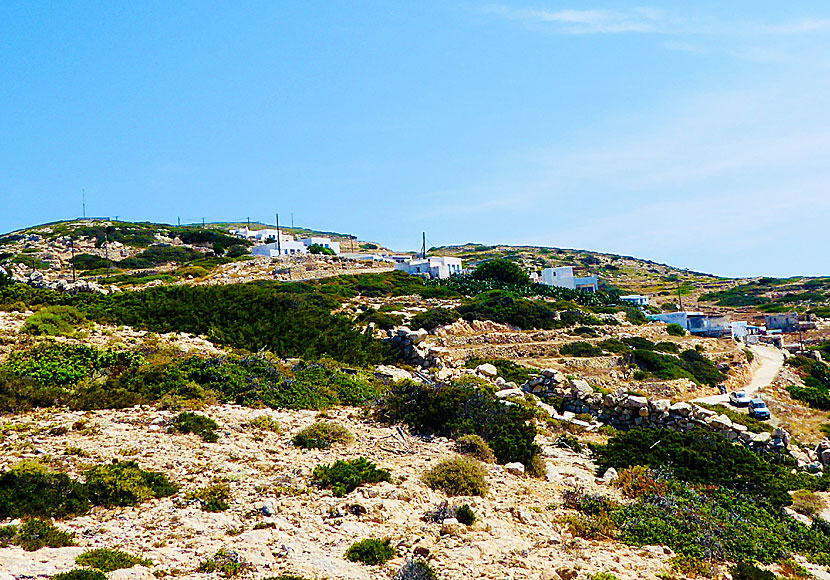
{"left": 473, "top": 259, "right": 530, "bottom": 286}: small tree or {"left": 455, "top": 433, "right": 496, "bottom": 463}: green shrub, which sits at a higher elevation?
{"left": 473, "top": 259, "right": 530, "bottom": 286}: small tree

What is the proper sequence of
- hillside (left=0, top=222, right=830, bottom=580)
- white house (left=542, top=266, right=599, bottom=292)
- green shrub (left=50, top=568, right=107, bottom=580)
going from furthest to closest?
white house (left=542, top=266, right=599, bottom=292)
hillside (left=0, top=222, right=830, bottom=580)
green shrub (left=50, top=568, right=107, bottom=580)

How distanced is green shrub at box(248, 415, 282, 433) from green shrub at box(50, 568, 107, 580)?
6.20 m

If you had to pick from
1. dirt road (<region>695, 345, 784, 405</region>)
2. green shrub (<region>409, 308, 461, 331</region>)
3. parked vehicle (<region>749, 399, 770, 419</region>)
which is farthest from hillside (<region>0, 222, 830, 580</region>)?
green shrub (<region>409, 308, 461, 331</region>)

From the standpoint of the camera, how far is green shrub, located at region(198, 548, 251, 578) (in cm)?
640

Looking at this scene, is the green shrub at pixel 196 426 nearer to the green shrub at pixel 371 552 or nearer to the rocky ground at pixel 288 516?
the rocky ground at pixel 288 516

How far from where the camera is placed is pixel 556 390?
1881 cm

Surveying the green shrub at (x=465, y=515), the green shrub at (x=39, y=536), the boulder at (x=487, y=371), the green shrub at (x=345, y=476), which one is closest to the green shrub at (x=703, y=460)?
the green shrub at (x=465, y=515)

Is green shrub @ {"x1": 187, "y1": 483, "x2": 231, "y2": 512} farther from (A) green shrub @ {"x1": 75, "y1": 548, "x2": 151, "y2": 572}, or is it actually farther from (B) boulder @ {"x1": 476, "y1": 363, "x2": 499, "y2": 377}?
(B) boulder @ {"x1": 476, "y1": 363, "x2": 499, "y2": 377}

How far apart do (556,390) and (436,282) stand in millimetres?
36869

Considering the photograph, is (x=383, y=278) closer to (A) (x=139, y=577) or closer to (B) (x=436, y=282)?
(B) (x=436, y=282)

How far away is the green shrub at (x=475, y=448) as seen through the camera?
11477mm

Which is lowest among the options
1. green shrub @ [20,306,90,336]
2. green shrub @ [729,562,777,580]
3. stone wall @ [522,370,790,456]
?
green shrub @ [729,562,777,580]

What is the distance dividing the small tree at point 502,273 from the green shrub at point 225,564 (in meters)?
55.0

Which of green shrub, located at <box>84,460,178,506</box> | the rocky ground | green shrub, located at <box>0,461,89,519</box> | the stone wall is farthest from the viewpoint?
the stone wall
